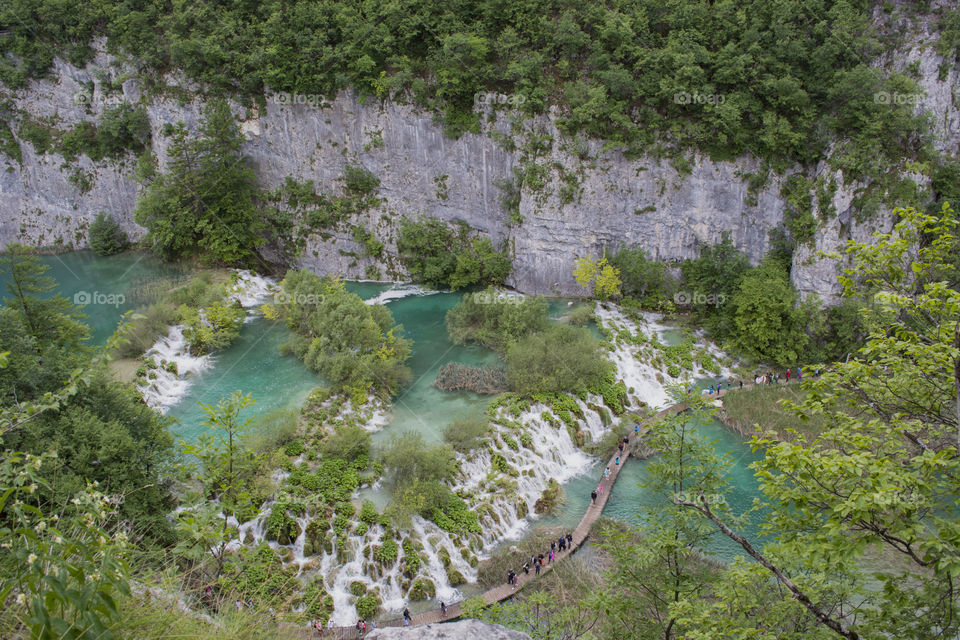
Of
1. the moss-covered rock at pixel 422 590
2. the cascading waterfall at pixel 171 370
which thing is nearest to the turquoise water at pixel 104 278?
the cascading waterfall at pixel 171 370

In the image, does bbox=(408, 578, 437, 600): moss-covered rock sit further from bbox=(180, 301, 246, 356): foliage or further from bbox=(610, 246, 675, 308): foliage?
bbox=(610, 246, 675, 308): foliage

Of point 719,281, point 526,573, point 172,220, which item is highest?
point 172,220

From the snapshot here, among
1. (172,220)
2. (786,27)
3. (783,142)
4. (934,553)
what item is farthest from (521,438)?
(172,220)

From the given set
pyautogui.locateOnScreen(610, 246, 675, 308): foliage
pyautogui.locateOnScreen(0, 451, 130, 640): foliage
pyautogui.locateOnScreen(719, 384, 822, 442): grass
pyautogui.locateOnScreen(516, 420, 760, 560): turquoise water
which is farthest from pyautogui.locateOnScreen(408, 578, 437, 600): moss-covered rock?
pyautogui.locateOnScreen(610, 246, 675, 308): foliage

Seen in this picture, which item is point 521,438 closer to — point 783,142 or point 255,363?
point 255,363

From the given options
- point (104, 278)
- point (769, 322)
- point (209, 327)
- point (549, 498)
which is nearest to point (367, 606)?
point (549, 498)

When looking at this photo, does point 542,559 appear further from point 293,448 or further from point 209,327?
point 209,327
